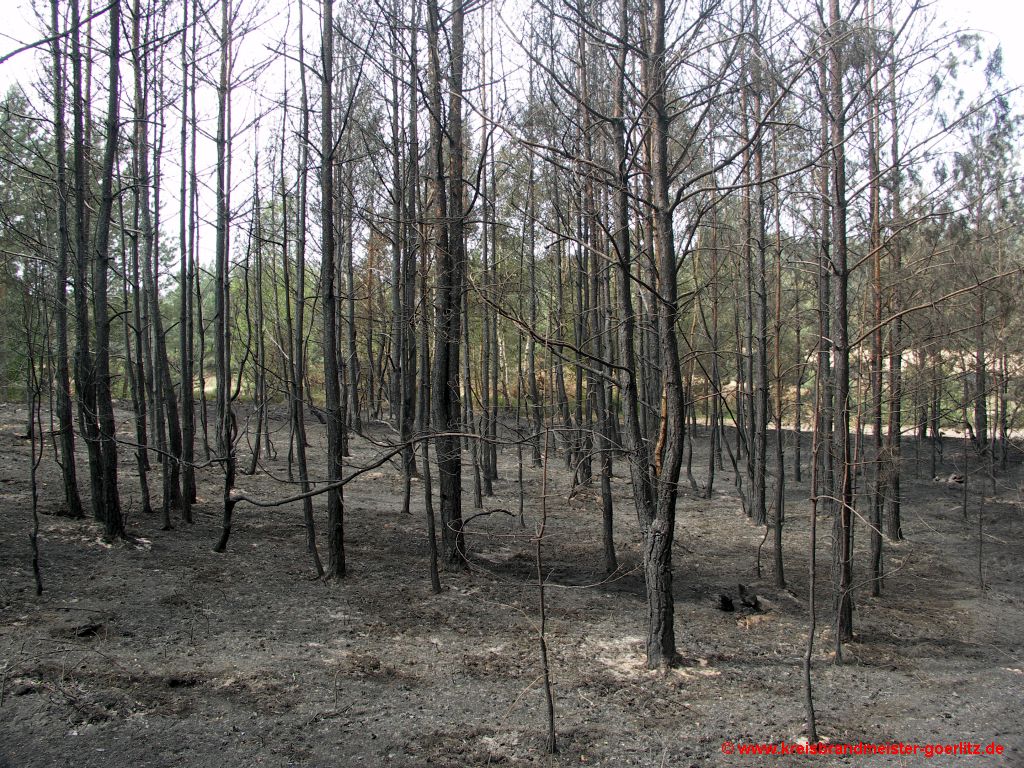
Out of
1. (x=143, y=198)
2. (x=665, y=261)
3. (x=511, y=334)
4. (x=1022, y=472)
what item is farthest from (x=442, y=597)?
(x=1022, y=472)

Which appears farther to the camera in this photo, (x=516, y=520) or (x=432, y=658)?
(x=516, y=520)

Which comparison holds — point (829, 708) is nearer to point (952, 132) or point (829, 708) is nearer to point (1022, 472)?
point (952, 132)

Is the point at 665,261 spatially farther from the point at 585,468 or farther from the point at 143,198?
the point at 585,468

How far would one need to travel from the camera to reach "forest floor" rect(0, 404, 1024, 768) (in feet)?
15.3

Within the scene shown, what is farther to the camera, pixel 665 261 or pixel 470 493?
pixel 470 493

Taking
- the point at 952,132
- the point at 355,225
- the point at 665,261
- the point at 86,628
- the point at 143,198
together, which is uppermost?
the point at 355,225

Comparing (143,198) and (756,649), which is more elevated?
(143,198)

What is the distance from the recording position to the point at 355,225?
18031 mm

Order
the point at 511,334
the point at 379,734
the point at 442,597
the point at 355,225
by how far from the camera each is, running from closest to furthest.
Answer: the point at 379,734, the point at 442,597, the point at 355,225, the point at 511,334

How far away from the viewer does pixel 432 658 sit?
20.9 feet

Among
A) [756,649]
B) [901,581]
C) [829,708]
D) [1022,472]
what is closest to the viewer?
[829,708]

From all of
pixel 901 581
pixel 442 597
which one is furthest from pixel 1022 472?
pixel 442 597

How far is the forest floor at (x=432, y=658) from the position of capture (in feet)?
15.3

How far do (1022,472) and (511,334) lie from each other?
1761 centimetres
